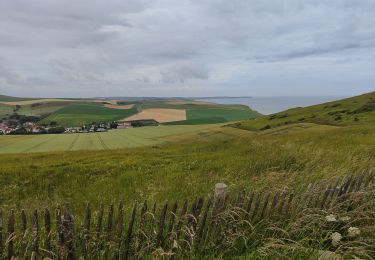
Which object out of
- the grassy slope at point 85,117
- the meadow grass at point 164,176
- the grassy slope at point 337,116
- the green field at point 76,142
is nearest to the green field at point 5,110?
the grassy slope at point 85,117

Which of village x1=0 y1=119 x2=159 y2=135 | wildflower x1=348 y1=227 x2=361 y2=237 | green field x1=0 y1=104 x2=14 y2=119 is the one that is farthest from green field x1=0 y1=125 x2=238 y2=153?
green field x1=0 y1=104 x2=14 y2=119

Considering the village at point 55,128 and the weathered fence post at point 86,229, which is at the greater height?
the weathered fence post at point 86,229

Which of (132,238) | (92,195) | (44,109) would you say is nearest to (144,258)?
(132,238)

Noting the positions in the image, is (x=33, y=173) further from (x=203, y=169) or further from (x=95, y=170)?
(x=203, y=169)

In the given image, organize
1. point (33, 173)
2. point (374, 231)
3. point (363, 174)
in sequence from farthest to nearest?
point (33, 173) → point (363, 174) → point (374, 231)

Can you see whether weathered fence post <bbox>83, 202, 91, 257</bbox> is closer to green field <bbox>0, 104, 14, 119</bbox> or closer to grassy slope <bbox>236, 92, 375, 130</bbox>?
grassy slope <bbox>236, 92, 375, 130</bbox>

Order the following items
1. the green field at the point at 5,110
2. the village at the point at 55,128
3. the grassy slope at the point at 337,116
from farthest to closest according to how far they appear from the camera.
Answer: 1. the green field at the point at 5,110
2. the village at the point at 55,128
3. the grassy slope at the point at 337,116

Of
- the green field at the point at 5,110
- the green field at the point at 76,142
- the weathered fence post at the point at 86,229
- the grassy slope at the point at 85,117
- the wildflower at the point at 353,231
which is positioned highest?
the weathered fence post at the point at 86,229

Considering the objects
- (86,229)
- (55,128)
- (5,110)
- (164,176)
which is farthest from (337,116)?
(5,110)

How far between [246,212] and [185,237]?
1093 millimetres

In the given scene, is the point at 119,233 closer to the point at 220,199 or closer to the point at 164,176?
the point at 220,199

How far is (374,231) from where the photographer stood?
16.9 feet

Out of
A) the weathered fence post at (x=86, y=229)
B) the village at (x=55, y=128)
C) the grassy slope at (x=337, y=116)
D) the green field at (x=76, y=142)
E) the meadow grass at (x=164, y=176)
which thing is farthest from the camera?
the village at (x=55, y=128)

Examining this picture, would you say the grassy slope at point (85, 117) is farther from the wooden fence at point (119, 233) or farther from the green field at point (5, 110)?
the wooden fence at point (119, 233)
